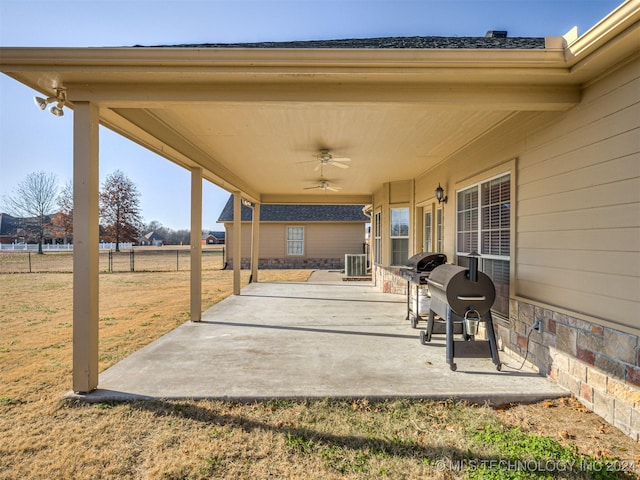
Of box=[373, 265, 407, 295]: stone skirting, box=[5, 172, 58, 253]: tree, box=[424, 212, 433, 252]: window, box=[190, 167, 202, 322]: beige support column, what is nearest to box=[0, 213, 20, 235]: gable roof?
box=[5, 172, 58, 253]: tree

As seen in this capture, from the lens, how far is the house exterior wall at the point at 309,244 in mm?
17234

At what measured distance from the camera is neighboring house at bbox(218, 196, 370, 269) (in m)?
17.2

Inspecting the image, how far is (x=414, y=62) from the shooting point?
2.76 m

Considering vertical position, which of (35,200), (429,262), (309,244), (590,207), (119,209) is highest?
(35,200)

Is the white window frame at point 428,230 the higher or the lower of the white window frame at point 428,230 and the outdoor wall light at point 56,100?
the lower

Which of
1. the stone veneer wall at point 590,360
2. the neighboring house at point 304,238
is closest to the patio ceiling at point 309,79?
the stone veneer wall at point 590,360

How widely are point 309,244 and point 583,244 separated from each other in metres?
14.7

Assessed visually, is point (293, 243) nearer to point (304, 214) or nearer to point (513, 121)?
point (304, 214)

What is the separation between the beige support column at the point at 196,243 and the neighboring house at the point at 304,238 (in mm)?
11235

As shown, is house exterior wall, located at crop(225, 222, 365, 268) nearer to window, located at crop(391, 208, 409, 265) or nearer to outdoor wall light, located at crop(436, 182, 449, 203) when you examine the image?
window, located at crop(391, 208, 409, 265)

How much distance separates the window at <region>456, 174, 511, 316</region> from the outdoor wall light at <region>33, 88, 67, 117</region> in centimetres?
495

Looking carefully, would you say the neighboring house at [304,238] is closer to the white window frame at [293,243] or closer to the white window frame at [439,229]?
the white window frame at [293,243]

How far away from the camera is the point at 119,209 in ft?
85.6

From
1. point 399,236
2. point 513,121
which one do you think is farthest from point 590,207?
point 399,236
